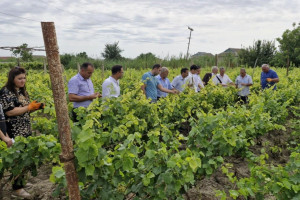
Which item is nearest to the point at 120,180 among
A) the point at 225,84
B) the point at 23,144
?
the point at 23,144

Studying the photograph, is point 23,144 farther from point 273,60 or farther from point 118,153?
point 273,60

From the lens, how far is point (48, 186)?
160 inches

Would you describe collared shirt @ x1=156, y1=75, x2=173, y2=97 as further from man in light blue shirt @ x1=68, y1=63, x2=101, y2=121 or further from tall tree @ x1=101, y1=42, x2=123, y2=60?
tall tree @ x1=101, y1=42, x2=123, y2=60

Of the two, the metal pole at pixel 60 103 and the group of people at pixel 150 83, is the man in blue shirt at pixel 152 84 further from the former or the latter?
the metal pole at pixel 60 103

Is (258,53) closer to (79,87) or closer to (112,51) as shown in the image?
(112,51)

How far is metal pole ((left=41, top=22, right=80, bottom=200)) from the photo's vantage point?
183cm

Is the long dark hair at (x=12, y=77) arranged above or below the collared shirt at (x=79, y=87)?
above

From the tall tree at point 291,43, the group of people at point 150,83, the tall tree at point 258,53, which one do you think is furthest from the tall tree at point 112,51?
the group of people at point 150,83

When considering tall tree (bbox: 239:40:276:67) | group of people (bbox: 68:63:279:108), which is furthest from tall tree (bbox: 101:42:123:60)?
group of people (bbox: 68:63:279:108)

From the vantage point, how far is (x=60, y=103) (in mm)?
1922

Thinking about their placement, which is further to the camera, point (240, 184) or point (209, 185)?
point (209, 185)

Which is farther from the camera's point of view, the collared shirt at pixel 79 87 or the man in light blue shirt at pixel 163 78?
the man in light blue shirt at pixel 163 78

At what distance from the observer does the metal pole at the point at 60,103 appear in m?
1.83

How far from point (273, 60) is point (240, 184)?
1243 inches
